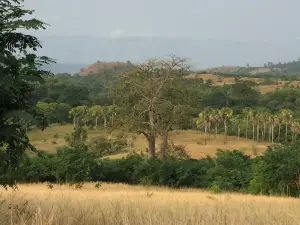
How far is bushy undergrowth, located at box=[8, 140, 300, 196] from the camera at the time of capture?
26.9 metres

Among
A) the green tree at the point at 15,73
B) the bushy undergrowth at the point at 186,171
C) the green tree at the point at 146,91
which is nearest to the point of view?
the green tree at the point at 15,73

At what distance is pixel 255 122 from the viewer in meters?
79.2

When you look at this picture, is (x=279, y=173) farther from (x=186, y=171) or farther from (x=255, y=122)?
(x=255, y=122)

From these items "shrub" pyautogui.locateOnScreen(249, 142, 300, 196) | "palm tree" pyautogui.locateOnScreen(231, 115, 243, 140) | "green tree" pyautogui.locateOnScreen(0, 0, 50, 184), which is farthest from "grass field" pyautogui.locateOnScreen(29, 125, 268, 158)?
"green tree" pyautogui.locateOnScreen(0, 0, 50, 184)

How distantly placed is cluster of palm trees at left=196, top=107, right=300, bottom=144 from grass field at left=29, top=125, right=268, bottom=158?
6.46ft

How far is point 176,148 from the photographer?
41500 millimetres

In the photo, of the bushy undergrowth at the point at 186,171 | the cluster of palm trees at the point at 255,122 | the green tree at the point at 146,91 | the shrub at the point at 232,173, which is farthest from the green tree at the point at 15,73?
the cluster of palm trees at the point at 255,122

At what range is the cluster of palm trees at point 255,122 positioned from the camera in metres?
75.1

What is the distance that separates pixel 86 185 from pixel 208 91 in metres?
78.4

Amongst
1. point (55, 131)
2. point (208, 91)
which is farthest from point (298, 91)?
point (55, 131)

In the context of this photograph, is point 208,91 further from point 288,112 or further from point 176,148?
point 176,148

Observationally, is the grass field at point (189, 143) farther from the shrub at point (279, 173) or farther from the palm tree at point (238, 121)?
the shrub at point (279, 173)

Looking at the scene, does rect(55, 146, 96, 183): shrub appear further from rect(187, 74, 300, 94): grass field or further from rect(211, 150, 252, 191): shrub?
rect(187, 74, 300, 94): grass field

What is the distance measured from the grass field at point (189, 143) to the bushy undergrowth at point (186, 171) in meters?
28.9
